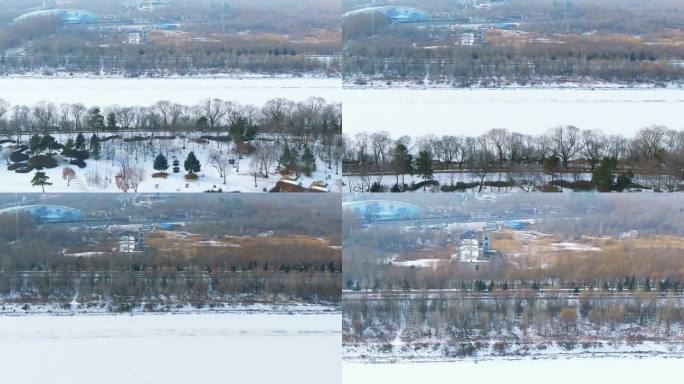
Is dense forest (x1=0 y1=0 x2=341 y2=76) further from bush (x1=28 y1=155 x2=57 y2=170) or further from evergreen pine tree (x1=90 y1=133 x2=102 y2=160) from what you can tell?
bush (x1=28 y1=155 x2=57 y2=170)

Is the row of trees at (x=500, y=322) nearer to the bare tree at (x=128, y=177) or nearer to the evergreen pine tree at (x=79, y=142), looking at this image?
the bare tree at (x=128, y=177)

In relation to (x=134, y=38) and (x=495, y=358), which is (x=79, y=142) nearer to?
(x=134, y=38)

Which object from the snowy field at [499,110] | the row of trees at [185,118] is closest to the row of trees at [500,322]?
the snowy field at [499,110]

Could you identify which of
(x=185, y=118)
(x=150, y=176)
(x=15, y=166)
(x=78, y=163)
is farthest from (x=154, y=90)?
(x=15, y=166)

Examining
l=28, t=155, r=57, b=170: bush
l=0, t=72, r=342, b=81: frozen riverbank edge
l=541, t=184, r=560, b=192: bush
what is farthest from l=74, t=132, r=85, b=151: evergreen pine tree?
l=541, t=184, r=560, b=192: bush

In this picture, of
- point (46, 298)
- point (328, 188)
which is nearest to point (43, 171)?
point (46, 298)
